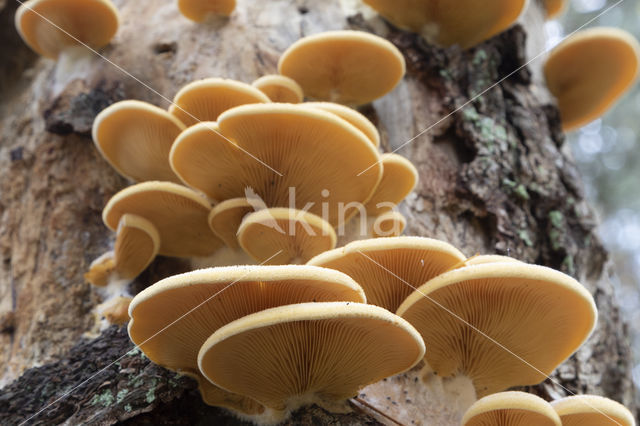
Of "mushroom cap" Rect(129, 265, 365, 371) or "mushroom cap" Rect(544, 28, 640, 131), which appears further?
"mushroom cap" Rect(544, 28, 640, 131)

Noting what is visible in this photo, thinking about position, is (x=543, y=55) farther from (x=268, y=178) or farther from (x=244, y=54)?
(x=268, y=178)

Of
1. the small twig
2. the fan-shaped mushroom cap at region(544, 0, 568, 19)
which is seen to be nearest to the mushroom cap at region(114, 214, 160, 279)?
the small twig

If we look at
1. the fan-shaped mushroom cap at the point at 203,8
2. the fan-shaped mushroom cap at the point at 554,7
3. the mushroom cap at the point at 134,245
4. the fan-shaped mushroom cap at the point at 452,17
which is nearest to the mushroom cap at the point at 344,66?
the fan-shaped mushroom cap at the point at 452,17

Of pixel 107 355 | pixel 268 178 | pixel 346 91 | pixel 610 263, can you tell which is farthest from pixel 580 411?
pixel 610 263

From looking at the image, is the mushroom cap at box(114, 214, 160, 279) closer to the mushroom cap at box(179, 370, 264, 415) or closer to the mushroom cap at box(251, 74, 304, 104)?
the mushroom cap at box(179, 370, 264, 415)

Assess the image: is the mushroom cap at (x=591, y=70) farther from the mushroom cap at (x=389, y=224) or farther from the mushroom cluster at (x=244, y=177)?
the mushroom cap at (x=389, y=224)

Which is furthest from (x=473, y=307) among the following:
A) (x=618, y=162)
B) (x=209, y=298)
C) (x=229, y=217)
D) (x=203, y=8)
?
(x=618, y=162)

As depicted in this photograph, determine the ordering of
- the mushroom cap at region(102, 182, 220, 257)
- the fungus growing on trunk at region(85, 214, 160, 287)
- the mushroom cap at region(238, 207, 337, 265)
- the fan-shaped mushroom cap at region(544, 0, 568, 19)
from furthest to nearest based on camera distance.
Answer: the fan-shaped mushroom cap at region(544, 0, 568, 19), the fungus growing on trunk at region(85, 214, 160, 287), the mushroom cap at region(102, 182, 220, 257), the mushroom cap at region(238, 207, 337, 265)
